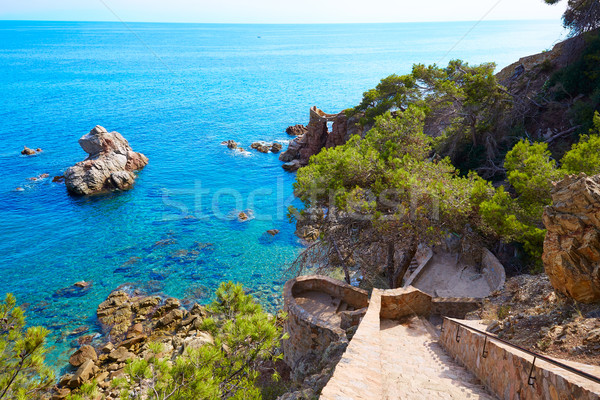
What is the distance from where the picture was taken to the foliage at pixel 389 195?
51.5 ft

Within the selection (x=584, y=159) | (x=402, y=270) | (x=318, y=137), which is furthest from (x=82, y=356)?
(x=318, y=137)

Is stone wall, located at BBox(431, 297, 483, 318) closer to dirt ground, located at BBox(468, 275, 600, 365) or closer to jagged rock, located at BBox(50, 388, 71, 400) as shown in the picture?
dirt ground, located at BBox(468, 275, 600, 365)

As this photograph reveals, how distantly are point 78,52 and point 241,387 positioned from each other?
608ft

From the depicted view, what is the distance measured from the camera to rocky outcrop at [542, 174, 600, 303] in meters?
8.69

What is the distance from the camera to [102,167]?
42781 mm

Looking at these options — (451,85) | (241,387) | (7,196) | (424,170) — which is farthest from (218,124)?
(241,387)

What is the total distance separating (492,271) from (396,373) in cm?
1034

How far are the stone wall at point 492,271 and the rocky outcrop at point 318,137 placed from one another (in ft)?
90.5

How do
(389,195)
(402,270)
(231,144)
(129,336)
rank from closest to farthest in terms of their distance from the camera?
1. (389,195)
2. (402,270)
3. (129,336)
4. (231,144)

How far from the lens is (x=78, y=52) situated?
155 m

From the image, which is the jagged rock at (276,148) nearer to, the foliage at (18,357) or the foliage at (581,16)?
the foliage at (581,16)

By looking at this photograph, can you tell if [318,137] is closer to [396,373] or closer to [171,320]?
[171,320]

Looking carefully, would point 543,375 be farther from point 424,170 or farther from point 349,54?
point 349,54

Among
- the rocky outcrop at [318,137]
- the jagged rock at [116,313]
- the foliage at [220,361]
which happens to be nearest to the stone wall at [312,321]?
the foliage at [220,361]
